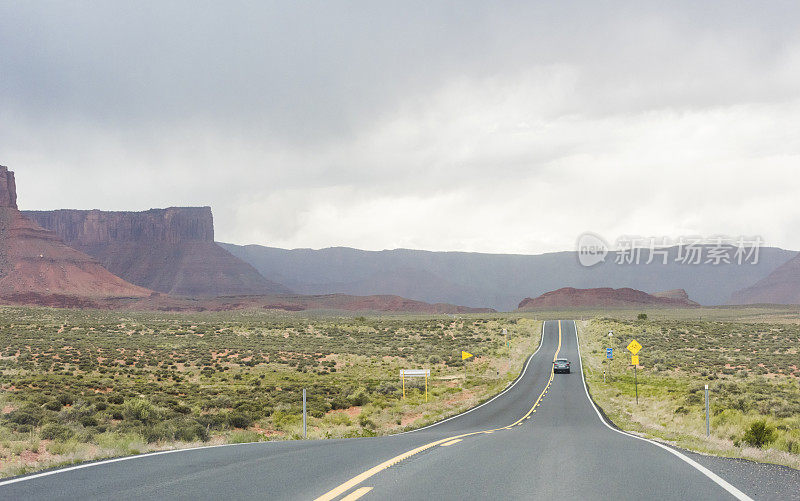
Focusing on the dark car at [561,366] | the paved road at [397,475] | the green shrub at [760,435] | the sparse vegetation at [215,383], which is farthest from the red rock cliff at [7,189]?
the green shrub at [760,435]

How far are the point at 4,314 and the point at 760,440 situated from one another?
337 ft

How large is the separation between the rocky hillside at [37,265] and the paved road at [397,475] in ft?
503

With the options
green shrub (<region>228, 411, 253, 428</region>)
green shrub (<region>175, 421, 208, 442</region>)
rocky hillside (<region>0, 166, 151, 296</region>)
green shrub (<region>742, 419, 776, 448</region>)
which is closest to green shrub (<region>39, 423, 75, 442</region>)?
green shrub (<region>175, 421, 208, 442</region>)

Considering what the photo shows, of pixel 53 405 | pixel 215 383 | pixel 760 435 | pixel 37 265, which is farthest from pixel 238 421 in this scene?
pixel 37 265

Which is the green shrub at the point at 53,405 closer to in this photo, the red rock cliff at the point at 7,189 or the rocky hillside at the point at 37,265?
the rocky hillside at the point at 37,265

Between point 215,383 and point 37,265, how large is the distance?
14077 centimetres

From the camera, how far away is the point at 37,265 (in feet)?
495

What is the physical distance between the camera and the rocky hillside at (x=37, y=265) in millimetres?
143875

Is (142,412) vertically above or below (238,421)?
above

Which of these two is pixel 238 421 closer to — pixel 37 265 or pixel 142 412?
pixel 142 412

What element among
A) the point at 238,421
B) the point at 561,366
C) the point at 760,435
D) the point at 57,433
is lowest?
the point at 561,366

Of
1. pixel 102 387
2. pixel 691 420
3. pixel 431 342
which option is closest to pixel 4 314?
pixel 431 342

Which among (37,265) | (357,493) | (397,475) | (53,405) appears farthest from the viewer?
(37,265)

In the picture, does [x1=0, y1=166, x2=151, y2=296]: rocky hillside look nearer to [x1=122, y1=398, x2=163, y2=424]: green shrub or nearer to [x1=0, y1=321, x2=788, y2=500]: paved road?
[x1=122, y1=398, x2=163, y2=424]: green shrub
